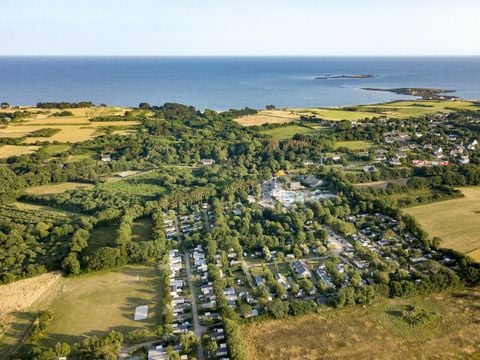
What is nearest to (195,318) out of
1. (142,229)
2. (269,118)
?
(142,229)

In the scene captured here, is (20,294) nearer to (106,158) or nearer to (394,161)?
(106,158)

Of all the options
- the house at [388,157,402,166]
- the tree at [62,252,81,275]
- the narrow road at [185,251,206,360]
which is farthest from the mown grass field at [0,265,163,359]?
the house at [388,157,402,166]

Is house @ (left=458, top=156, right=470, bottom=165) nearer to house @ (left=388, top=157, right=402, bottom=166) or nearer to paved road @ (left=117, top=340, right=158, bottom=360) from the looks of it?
house @ (left=388, top=157, right=402, bottom=166)

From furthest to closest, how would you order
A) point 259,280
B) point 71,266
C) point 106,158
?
point 106,158 < point 71,266 < point 259,280

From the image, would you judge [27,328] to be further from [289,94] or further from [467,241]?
[289,94]

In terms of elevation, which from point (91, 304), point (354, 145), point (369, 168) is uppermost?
point (354, 145)

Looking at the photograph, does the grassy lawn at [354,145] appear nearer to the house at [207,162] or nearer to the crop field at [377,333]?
the house at [207,162]

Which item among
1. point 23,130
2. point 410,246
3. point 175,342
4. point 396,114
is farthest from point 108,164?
point 396,114
